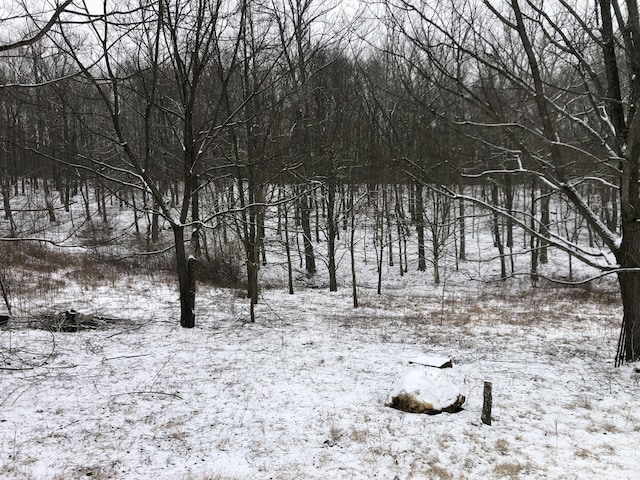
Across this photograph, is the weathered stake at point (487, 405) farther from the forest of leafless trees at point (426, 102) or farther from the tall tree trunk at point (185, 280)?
the tall tree trunk at point (185, 280)

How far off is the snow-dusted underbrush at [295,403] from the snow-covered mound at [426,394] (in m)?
0.15

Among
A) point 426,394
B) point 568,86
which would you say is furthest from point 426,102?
point 426,394

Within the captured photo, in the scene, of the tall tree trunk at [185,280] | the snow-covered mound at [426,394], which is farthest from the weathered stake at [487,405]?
the tall tree trunk at [185,280]

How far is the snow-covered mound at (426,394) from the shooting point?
5.61 m

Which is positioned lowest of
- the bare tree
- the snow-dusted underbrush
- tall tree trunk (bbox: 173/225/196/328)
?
the snow-dusted underbrush

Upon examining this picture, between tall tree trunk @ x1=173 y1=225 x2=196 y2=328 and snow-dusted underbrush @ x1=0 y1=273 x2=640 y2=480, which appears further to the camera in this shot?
tall tree trunk @ x1=173 y1=225 x2=196 y2=328

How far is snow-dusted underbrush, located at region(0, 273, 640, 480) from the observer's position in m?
4.34

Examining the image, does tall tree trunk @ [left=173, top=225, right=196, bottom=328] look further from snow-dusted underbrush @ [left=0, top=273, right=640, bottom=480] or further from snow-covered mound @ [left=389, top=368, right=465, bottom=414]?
snow-covered mound @ [left=389, top=368, right=465, bottom=414]

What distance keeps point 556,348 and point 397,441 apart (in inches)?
225

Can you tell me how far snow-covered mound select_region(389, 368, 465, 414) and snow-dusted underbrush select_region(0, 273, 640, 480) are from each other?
0.15 meters

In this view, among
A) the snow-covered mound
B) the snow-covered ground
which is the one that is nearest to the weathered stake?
the snow-covered ground

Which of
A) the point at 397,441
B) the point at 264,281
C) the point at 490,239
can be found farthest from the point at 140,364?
the point at 490,239

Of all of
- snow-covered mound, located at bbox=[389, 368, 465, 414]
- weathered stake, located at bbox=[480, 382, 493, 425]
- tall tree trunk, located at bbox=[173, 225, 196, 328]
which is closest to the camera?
weathered stake, located at bbox=[480, 382, 493, 425]

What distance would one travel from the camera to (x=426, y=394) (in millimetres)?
5711
